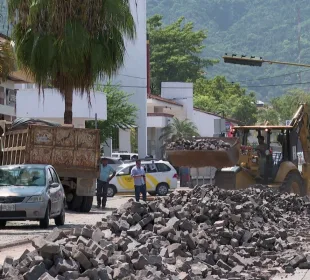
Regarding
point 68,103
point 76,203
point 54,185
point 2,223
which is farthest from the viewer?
point 68,103

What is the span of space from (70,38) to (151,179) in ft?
45.9

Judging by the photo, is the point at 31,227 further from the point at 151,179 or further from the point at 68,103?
the point at 151,179

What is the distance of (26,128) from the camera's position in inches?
1125

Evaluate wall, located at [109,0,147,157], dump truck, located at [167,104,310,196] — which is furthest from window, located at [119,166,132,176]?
wall, located at [109,0,147,157]

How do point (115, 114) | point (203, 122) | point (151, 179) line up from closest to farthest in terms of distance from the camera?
point (151, 179) < point (115, 114) < point (203, 122)

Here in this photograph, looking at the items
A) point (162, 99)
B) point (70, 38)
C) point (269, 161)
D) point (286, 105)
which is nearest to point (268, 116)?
point (286, 105)

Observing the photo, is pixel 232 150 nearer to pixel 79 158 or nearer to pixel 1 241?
pixel 79 158

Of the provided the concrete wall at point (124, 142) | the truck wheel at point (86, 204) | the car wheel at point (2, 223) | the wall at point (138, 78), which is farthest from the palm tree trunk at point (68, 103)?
the concrete wall at point (124, 142)

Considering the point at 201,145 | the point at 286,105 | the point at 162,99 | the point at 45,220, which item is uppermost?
the point at 286,105

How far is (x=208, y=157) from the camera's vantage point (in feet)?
90.4

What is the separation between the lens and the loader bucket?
27.4m

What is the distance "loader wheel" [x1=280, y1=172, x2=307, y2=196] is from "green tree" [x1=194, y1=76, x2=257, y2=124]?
74.3 metres

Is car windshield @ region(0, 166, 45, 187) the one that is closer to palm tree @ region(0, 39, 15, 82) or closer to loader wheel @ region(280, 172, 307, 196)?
palm tree @ region(0, 39, 15, 82)

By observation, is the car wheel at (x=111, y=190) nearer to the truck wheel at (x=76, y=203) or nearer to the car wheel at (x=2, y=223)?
the truck wheel at (x=76, y=203)
